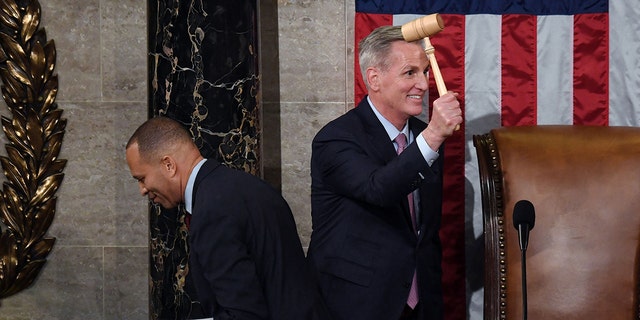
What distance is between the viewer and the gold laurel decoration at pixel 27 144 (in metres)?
4.81

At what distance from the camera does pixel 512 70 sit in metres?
4.71

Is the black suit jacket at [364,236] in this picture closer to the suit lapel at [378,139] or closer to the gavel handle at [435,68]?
the suit lapel at [378,139]

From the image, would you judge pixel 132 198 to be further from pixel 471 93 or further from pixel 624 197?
pixel 624 197

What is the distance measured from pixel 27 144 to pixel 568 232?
8.72 ft

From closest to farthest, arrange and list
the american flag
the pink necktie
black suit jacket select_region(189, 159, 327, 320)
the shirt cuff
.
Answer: black suit jacket select_region(189, 159, 327, 320)
the shirt cuff
the pink necktie
the american flag

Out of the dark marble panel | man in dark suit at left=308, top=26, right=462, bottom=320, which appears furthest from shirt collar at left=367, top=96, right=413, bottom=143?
the dark marble panel

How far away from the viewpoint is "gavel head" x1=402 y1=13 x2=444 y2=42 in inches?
137

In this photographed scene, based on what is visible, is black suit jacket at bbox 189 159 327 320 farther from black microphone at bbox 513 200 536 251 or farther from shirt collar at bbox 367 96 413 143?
shirt collar at bbox 367 96 413 143

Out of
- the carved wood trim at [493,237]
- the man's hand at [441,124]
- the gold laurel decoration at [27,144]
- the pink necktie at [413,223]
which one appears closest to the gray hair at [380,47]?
the pink necktie at [413,223]

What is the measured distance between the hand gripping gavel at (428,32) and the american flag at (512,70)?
99 cm

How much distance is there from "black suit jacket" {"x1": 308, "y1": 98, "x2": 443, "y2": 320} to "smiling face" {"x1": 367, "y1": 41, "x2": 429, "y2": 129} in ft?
0.25

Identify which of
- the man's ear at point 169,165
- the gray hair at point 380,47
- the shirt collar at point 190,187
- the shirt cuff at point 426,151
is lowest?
the shirt collar at point 190,187

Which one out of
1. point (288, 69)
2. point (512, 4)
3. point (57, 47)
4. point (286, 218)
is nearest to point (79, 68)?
point (57, 47)

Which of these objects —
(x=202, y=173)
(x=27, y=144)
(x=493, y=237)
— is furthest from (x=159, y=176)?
(x=27, y=144)
